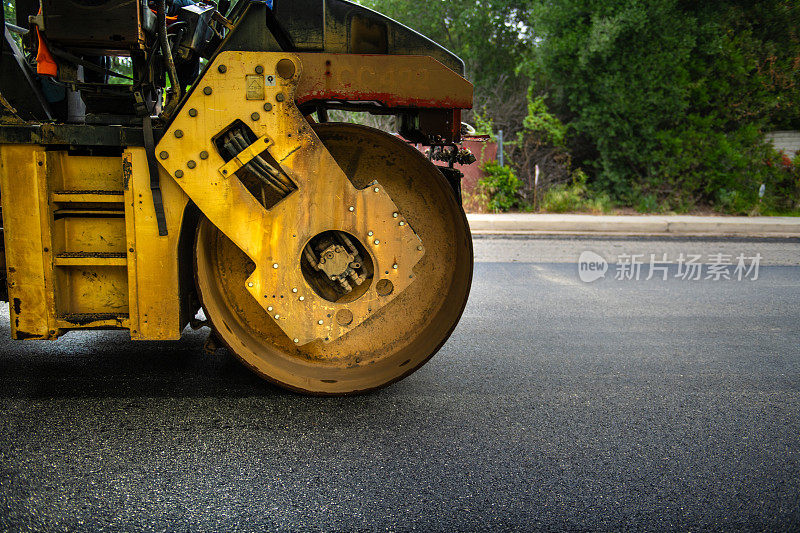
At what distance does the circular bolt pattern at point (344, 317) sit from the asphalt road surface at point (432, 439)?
429mm

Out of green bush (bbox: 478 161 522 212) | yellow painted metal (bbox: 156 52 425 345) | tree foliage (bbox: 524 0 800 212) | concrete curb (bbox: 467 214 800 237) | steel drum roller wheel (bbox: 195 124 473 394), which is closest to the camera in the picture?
yellow painted metal (bbox: 156 52 425 345)

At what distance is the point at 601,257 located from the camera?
25.3 ft

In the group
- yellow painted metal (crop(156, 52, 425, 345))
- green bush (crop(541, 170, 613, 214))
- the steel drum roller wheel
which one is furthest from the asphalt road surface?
green bush (crop(541, 170, 613, 214))

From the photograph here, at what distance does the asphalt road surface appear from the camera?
83.4 inches

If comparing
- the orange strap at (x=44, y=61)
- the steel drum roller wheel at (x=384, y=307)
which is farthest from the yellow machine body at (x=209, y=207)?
the orange strap at (x=44, y=61)

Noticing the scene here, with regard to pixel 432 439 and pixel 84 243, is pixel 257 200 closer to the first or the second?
pixel 84 243

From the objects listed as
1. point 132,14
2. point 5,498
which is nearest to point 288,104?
point 132,14

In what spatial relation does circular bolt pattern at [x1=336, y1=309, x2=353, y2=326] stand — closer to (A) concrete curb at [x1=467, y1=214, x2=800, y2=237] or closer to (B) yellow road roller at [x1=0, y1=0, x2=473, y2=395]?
(B) yellow road roller at [x1=0, y1=0, x2=473, y2=395]

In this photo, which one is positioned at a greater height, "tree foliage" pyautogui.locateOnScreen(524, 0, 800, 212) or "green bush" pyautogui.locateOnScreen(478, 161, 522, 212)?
"tree foliage" pyautogui.locateOnScreen(524, 0, 800, 212)

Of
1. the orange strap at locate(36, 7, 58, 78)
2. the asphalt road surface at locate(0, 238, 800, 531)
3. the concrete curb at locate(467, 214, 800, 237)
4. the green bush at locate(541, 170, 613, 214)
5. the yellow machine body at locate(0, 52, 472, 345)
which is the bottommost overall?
the asphalt road surface at locate(0, 238, 800, 531)

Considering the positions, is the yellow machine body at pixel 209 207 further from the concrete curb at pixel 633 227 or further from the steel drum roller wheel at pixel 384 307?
the concrete curb at pixel 633 227

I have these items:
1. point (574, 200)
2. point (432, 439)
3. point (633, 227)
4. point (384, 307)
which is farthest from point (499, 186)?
point (432, 439)

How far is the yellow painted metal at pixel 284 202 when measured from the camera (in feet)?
8.61

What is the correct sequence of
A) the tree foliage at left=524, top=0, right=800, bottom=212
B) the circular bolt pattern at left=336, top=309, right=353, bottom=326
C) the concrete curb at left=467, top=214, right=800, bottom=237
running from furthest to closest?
1. the tree foliage at left=524, top=0, right=800, bottom=212
2. the concrete curb at left=467, top=214, right=800, bottom=237
3. the circular bolt pattern at left=336, top=309, right=353, bottom=326
